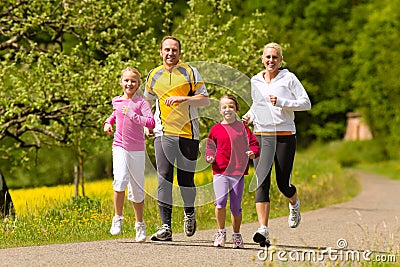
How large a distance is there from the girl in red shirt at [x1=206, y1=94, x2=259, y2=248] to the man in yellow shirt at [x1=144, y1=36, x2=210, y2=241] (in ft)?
1.10

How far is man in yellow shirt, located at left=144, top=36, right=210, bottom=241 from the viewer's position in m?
8.99

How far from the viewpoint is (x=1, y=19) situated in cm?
1562

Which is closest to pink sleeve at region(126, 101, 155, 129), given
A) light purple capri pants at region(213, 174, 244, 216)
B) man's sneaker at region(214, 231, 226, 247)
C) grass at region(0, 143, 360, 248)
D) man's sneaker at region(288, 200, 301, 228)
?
light purple capri pants at region(213, 174, 244, 216)

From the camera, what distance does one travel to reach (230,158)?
8.78 metres

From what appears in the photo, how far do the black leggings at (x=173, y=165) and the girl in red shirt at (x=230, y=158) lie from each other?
361mm

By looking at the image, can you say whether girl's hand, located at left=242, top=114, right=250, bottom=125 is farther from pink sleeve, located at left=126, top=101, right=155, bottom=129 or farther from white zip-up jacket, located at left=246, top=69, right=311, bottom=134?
A: pink sleeve, located at left=126, top=101, right=155, bottom=129

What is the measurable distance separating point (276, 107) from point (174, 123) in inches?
44.0

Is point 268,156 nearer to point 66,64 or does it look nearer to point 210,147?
point 210,147

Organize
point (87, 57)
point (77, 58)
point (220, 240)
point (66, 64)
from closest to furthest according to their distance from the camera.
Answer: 1. point (220, 240)
2. point (66, 64)
3. point (77, 58)
4. point (87, 57)

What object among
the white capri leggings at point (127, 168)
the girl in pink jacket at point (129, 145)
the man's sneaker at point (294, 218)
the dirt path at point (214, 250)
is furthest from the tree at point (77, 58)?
the man's sneaker at point (294, 218)

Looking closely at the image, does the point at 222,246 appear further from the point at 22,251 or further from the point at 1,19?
the point at 1,19

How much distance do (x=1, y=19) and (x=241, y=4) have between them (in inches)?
1229

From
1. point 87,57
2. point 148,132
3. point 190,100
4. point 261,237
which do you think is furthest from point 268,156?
point 87,57

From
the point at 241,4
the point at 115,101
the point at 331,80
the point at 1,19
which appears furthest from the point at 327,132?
the point at 115,101
